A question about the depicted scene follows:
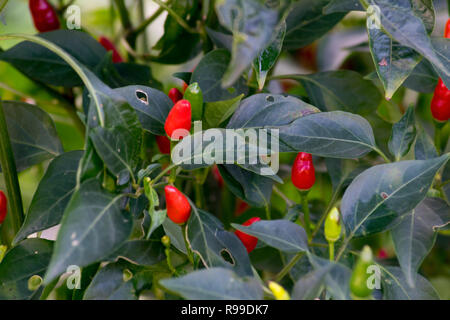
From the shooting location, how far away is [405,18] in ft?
1.43

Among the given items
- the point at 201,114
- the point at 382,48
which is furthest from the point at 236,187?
the point at 382,48

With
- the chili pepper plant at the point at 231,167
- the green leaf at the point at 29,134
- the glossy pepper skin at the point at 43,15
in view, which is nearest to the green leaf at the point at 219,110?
the chili pepper plant at the point at 231,167

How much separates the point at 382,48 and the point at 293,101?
93mm

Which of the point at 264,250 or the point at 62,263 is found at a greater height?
the point at 62,263

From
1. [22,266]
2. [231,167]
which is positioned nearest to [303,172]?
[231,167]

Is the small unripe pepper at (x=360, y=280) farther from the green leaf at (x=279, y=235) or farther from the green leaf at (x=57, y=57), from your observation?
the green leaf at (x=57, y=57)

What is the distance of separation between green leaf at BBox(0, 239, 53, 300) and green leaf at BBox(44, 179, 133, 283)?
15 cm

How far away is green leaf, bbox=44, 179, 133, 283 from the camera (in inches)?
12.8

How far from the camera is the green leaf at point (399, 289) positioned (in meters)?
0.45

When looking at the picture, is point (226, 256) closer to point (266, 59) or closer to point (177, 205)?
point (177, 205)

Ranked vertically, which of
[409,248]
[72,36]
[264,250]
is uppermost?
[72,36]
